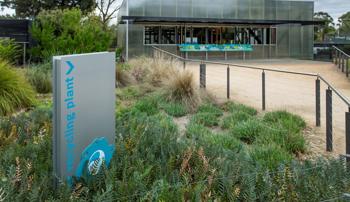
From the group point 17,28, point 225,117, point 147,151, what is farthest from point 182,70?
point 17,28

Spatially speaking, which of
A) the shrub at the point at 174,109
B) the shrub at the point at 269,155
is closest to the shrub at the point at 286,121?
the shrub at the point at 269,155

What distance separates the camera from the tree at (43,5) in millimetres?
41875

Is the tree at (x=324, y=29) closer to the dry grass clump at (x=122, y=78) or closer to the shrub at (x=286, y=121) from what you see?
the dry grass clump at (x=122, y=78)

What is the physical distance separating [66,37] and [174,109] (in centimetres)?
886

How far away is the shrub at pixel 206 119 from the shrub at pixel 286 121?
35.0 inches

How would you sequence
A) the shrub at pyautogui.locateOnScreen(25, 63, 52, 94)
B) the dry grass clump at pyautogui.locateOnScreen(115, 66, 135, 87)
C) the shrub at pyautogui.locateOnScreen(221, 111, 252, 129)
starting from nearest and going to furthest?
1. the shrub at pyautogui.locateOnScreen(221, 111, 252, 129)
2. the shrub at pyautogui.locateOnScreen(25, 63, 52, 94)
3. the dry grass clump at pyautogui.locateOnScreen(115, 66, 135, 87)

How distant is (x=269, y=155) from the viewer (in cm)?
552

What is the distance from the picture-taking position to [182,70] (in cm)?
1040

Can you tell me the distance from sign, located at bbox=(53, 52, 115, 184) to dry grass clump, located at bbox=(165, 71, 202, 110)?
5554 mm

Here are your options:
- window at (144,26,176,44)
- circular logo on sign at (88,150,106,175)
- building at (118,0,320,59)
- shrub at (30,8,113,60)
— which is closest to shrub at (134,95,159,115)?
circular logo on sign at (88,150,106,175)

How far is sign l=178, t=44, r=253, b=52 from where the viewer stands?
31.5m

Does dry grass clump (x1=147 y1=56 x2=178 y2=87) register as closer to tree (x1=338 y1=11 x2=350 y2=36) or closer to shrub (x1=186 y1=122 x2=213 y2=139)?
shrub (x1=186 y1=122 x2=213 y2=139)

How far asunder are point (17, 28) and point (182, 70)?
10.4m

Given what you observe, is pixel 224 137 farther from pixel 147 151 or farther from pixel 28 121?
pixel 28 121
